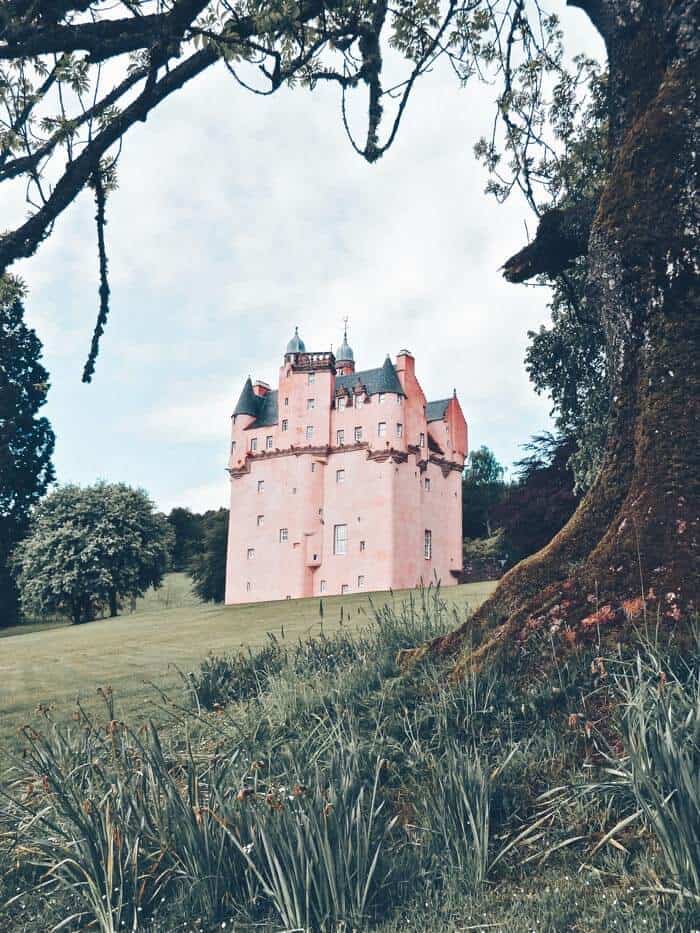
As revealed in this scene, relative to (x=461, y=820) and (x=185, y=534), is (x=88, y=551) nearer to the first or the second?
(x=185, y=534)

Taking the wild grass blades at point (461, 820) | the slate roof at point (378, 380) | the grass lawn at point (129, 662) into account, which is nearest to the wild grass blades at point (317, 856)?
the wild grass blades at point (461, 820)

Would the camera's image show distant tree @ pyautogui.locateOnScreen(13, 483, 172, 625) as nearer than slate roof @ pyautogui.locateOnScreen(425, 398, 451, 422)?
Yes

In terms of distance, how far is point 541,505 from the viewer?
33438 millimetres

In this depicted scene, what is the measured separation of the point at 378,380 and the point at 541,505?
777 inches

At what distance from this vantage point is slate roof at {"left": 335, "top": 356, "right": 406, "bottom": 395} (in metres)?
50.2

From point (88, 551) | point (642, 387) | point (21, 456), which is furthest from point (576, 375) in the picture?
point (21, 456)

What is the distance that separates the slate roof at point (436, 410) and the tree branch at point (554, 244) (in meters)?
45.9

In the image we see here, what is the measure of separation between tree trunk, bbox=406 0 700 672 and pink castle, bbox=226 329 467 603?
132ft

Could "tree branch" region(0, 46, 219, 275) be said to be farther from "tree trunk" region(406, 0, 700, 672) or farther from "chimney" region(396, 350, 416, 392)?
"chimney" region(396, 350, 416, 392)

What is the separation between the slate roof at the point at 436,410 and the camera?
53.7 m

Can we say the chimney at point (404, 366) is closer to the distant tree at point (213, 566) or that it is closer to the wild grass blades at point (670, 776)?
the distant tree at point (213, 566)

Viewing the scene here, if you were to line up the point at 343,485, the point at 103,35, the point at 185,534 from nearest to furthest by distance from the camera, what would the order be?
the point at 103,35 < the point at 343,485 < the point at 185,534

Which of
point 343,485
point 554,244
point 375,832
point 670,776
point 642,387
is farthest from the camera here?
point 343,485

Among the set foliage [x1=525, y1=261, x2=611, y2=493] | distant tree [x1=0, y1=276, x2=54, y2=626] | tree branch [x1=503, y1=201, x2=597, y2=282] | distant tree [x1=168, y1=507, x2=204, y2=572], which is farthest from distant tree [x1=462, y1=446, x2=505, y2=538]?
tree branch [x1=503, y1=201, x2=597, y2=282]
